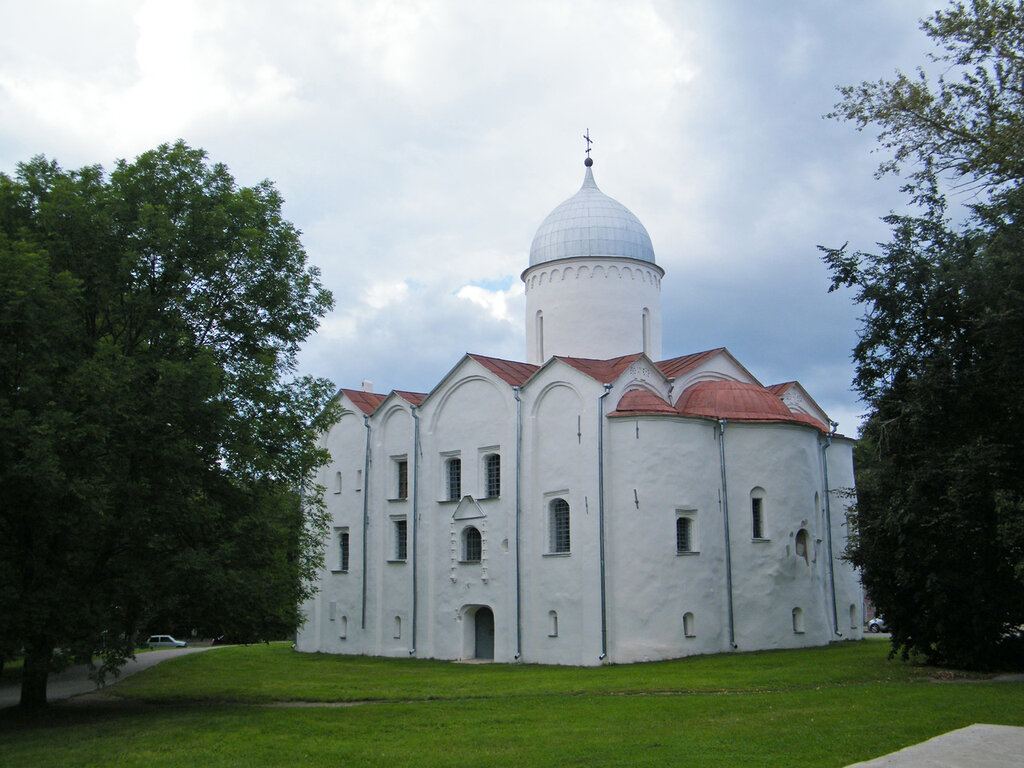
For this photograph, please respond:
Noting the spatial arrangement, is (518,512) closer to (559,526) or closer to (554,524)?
(554,524)

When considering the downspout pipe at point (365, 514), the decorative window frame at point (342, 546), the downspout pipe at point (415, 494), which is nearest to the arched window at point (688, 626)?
the downspout pipe at point (415, 494)

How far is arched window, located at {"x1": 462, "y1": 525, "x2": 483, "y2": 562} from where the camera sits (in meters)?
31.5

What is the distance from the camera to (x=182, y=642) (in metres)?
53.7

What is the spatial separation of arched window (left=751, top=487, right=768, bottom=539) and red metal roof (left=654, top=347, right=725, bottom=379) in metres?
4.75

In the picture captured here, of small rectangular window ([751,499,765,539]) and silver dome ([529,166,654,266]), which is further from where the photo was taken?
silver dome ([529,166,654,266])

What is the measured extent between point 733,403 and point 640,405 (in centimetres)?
338

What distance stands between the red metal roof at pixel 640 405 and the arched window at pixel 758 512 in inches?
150

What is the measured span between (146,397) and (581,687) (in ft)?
34.1

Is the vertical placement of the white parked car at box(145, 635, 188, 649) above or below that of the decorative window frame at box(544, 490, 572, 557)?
below

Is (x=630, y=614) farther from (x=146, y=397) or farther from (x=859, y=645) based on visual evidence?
(x=146, y=397)

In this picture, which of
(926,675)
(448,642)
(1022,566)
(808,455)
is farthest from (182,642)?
(1022,566)

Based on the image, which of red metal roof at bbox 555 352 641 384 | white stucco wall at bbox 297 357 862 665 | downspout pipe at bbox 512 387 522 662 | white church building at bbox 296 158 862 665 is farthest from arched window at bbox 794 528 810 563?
downspout pipe at bbox 512 387 522 662

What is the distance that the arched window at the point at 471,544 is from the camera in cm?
3150

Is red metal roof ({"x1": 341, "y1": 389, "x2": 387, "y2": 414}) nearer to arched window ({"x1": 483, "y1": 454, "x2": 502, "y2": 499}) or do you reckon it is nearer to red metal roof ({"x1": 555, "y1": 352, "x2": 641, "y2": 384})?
arched window ({"x1": 483, "y1": 454, "x2": 502, "y2": 499})
